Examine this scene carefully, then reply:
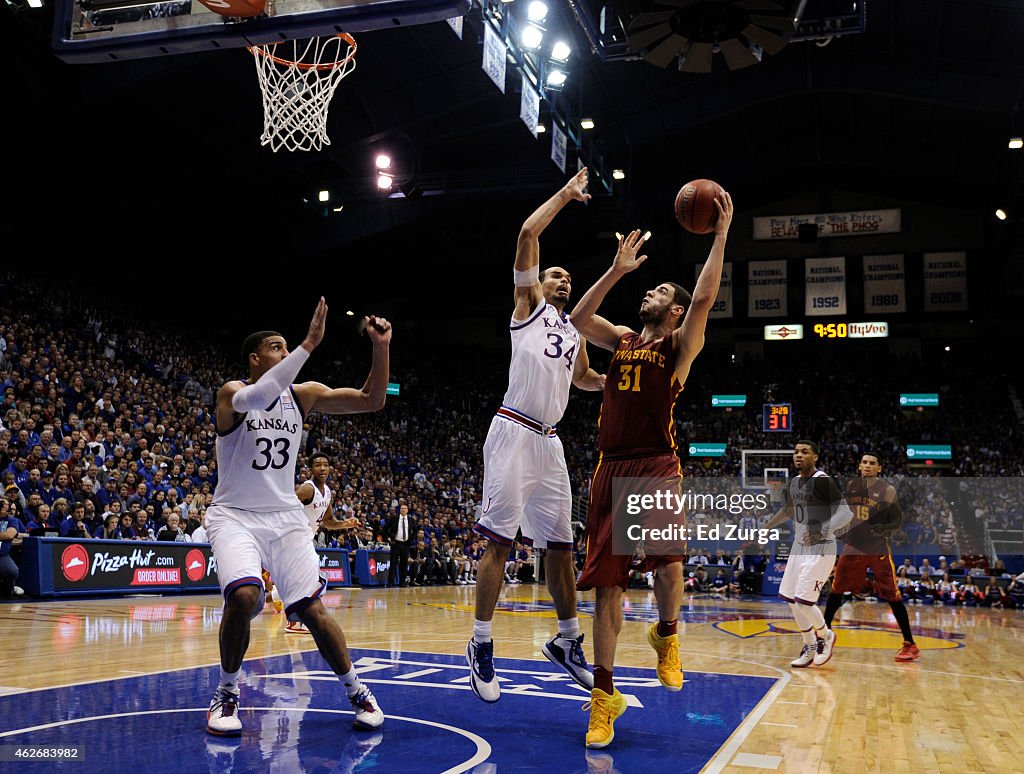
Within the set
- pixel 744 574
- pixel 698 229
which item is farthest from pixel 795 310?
pixel 698 229

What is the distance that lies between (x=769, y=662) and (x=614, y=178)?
19.0m

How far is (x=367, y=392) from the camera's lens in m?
4.74

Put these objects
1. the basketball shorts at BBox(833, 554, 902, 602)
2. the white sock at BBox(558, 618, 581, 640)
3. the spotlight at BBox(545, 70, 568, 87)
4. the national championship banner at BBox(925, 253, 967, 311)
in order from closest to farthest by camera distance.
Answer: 1. the white sock at BBox(558, 618, 581, 640)
2. the basketball shorts at BBox(833, 554, 902, 602)
3. the spotlight at BBox(545, 70, 568, 87)
4. the national championship banner at BBox(925, 253, 967, 311)

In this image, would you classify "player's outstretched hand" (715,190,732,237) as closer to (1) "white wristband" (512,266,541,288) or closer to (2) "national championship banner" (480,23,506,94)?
(1) "white wristband" (512,266,541,288)

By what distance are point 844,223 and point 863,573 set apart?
2554 cm

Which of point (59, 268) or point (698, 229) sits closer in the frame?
point (698, 229)

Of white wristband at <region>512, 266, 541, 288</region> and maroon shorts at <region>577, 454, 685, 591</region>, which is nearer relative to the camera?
maroon shorts at <region>577, 454, 685, 591</region>

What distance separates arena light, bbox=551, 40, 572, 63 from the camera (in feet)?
57.3

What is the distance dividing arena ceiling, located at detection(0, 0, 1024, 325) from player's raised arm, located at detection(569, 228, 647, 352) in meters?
11.1

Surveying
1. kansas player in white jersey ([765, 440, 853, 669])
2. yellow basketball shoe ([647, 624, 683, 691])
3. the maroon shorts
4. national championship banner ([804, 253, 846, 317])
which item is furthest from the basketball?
national championship banner ([804, 253, 846, 317])

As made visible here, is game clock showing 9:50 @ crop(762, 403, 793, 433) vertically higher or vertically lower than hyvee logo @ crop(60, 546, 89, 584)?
higher

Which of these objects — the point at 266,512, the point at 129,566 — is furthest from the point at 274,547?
the point at 129,566

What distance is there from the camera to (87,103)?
56.5ft

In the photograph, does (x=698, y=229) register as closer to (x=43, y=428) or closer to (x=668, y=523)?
(x=668, y=523)
